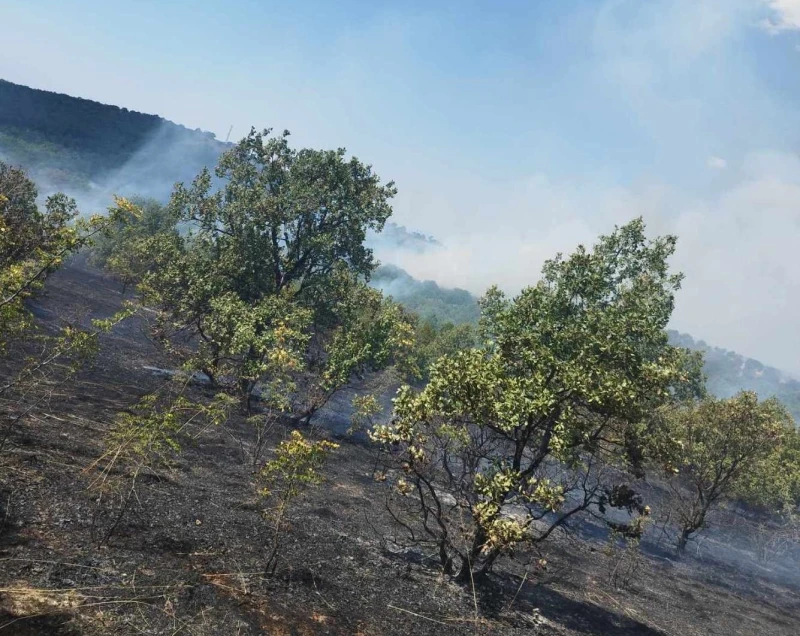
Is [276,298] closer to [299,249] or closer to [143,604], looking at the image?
[299,249]

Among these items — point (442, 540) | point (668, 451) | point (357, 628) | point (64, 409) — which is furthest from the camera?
point (64, 409)

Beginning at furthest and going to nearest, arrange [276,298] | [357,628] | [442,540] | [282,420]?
1. [282,420]
2. [276,298]
3. [442,540]
4. [357,628]

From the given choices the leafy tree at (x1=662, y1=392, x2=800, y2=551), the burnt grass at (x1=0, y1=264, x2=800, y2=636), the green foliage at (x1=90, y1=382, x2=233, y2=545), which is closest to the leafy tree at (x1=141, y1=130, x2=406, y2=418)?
the burnt grass at (x1=0, y1=264, x2=800, y2=636)

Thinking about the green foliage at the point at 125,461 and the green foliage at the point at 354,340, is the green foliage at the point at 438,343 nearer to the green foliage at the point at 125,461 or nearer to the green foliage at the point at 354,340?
the green foliage at the point at 354,340

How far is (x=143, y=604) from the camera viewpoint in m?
9.94

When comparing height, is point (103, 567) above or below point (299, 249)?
below

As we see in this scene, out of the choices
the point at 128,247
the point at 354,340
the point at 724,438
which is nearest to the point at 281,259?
the point at 354,340

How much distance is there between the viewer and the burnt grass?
10031 millimetres

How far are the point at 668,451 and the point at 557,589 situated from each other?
27.0 ft

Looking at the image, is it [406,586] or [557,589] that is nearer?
[406,586]

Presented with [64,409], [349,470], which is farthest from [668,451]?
[64,409]

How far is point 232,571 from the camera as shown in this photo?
12.5 metres

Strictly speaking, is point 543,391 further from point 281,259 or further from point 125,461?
point 281,259

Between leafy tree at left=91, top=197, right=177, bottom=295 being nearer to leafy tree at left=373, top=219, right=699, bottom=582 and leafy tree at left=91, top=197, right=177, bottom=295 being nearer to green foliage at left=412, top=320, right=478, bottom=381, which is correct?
green foliage at left=412, top=320, right=478, bottom=381
